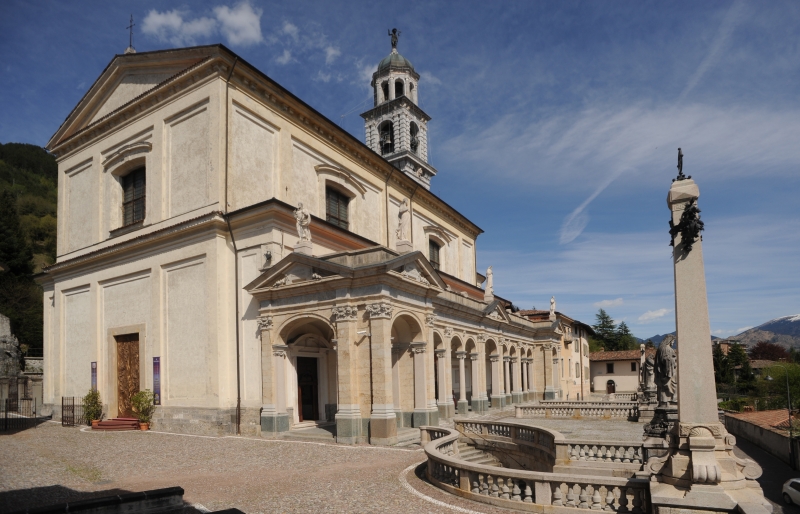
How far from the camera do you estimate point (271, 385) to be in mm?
20016

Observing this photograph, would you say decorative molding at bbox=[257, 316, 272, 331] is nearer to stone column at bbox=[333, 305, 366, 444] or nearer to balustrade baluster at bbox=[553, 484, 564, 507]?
stone column at bbox=[333, 305, 366, 444]

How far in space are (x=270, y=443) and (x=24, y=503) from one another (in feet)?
28.4

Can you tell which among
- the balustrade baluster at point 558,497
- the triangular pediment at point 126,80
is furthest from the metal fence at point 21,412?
the balustrade baluster at point 558,497

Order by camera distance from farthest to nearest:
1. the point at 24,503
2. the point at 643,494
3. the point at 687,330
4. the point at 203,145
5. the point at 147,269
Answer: the point at 147,269 → the point at 203,145 → the point at 24,503 → the point at 643,494 → the point at 687,330

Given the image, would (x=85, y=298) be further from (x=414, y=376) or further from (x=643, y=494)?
(x=643, y=494)

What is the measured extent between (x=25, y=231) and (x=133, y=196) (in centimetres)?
5371

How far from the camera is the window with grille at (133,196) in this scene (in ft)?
86.0

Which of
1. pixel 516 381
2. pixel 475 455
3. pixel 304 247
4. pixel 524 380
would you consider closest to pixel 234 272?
pixel 304 247

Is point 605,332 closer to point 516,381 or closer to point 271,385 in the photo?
point 516,381

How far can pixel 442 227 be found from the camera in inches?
1549

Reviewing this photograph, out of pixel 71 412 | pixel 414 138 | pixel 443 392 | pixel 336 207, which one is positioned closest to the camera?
pixel 443 392

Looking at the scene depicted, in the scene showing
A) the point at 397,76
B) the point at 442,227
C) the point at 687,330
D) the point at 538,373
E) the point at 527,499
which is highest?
the point at 397,76

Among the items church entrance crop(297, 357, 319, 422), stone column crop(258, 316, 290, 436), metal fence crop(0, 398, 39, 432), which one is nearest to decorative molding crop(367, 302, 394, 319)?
stone column crop(258, 316, 290, 436)

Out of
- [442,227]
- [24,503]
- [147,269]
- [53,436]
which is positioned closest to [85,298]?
[147,269]
